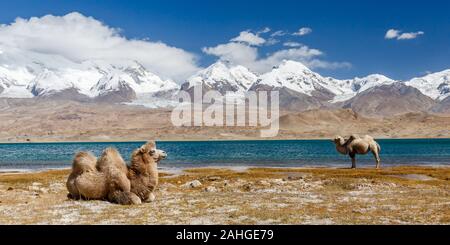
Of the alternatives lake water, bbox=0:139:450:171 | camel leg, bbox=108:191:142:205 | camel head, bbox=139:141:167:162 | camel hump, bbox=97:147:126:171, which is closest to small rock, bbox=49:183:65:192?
camel hump, bbox=97:147:126:171

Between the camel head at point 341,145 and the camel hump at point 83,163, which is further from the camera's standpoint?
the camel head at point 341,145

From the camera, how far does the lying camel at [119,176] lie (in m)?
19.8

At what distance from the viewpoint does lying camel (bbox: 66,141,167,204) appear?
778 inches

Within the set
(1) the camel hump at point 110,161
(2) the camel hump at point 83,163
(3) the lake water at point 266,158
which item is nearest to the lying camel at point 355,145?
(3) the lake water at point 266,158

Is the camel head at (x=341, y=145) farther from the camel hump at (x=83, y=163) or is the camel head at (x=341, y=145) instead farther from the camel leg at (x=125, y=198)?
the camel leg at (x=125, y=198)

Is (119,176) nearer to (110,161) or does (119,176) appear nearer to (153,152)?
(110,161)

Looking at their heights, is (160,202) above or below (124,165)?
below

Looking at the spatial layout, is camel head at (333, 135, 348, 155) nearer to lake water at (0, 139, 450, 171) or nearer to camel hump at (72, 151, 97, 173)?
lake water at (0, 139, 450, 171)

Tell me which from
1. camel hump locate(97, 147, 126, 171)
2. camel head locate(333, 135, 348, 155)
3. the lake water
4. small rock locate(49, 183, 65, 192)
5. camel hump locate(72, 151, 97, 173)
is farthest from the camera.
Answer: the lake water

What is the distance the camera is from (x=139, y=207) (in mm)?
18453

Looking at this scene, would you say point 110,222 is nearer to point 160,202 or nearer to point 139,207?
point 139,207

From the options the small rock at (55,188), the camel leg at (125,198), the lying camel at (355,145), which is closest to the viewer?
the camel leg at (125,198)
